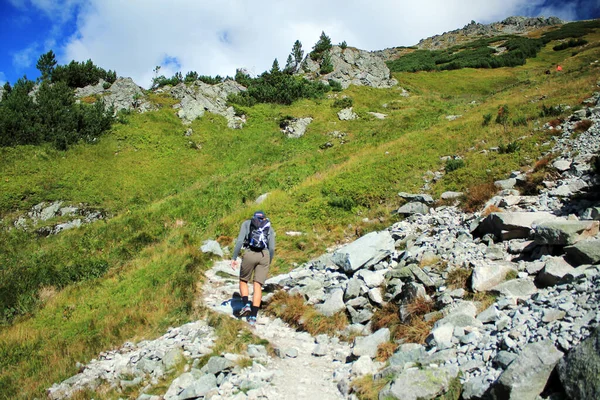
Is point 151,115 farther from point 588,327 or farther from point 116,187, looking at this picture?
point 588,327

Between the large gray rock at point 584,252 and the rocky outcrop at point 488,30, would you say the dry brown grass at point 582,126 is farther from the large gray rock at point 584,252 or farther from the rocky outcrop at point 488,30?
the rocky outcrop at point 488,30

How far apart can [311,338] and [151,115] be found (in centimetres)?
3225

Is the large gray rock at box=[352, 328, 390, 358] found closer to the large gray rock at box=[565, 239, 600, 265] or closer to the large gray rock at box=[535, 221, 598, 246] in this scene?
the large gray rock at box=[565, 239, 600, 265]

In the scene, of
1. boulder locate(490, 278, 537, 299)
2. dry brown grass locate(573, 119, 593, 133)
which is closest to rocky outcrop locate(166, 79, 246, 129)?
dry brown grass locate(573, 119, 593, 133)

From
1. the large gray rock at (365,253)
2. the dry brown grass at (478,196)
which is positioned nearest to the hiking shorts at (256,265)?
the large gray rock at (365,253)

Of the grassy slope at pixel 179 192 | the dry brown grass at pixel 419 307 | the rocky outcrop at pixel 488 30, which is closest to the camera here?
the dry brown grass at pixel 419 307

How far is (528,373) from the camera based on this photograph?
4469 mm

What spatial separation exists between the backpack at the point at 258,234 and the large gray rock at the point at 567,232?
6151 millimetres

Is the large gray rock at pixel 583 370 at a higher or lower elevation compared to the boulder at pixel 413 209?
lower

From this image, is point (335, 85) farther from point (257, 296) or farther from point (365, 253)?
point (257, 296)

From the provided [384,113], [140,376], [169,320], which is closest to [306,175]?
[169,320]

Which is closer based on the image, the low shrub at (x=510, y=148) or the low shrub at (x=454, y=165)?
the low shrub at (x=510, y=148)

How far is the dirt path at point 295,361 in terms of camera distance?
19.8 ft

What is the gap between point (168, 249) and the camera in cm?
1404
